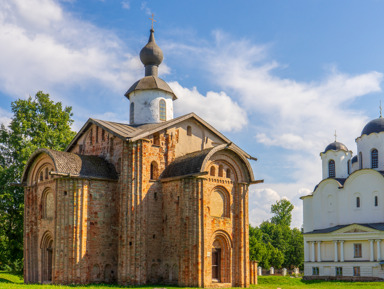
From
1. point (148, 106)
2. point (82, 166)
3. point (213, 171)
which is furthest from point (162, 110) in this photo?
point (82, 166)

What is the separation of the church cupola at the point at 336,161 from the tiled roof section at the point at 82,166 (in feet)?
82.4

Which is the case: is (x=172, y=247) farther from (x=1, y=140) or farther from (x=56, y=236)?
(x=1, y=140)

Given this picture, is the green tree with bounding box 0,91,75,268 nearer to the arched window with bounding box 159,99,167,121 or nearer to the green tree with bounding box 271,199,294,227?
the arched window with bounding box 159,99,167,121

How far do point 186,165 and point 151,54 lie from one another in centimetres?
874

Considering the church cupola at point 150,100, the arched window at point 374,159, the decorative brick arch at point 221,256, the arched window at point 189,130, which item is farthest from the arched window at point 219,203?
the arched window at point 374,159

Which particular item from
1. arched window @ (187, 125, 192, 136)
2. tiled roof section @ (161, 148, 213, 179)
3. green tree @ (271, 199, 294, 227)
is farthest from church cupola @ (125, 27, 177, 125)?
green tree @ (271, 199, 294, 227)

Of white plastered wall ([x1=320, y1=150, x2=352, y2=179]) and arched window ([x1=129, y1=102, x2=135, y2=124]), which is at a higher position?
arched window ([x1=129, y1=102, x2=135, y2=124])

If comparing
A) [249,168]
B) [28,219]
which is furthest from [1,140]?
[249,168]

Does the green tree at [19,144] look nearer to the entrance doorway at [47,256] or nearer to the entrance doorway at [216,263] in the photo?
the entrance doorway at [47,256]

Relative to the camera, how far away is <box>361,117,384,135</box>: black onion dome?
4256cm

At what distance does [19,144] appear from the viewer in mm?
32906

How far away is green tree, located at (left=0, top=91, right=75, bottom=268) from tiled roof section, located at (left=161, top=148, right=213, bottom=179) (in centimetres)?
1100

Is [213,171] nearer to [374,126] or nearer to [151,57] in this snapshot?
[151,57]

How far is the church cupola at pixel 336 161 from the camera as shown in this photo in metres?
44.4
